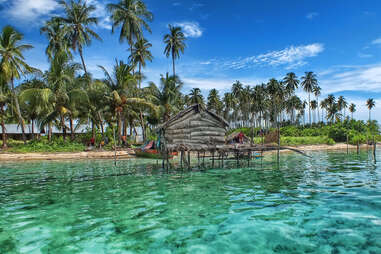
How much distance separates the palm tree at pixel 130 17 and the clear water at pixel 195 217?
2562 centimetres

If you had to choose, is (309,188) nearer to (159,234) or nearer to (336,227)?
(336,227)

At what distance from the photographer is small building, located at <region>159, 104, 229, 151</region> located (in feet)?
55.6

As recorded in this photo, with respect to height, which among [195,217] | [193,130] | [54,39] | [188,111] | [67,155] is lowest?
[195,217]

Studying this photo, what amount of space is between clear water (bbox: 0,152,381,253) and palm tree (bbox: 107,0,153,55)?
2562cm

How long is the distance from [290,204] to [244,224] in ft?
8.05

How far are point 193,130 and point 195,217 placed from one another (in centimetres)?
1067

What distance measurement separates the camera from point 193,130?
58.5ft

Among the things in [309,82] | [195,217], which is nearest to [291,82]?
[309,82]

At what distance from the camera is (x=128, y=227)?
6742mm

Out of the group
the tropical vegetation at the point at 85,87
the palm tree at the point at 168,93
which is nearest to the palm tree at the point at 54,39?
the tropical vegetation at the point at 85,87

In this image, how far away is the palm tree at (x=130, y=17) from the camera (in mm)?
32522

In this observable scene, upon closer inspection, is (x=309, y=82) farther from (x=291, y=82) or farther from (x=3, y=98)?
(x=3, y=98)

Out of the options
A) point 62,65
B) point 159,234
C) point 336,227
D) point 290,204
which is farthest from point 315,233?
point 62,65

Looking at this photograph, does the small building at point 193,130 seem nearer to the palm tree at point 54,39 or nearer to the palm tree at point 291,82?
the palm tree at point 54,39
